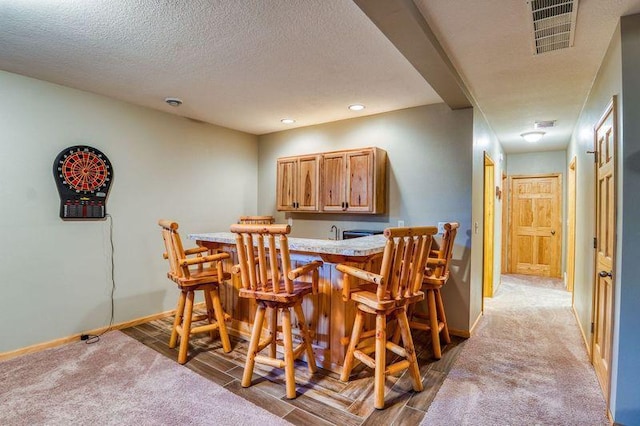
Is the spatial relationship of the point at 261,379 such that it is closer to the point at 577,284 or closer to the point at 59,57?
the point at 59,57

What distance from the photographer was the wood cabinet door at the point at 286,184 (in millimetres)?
4500

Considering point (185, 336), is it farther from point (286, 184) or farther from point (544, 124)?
point (544, 124)

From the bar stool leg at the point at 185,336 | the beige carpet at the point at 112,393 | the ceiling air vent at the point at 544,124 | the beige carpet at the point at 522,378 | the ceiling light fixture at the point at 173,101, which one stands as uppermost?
the ceiling air vent at the point at 544,124

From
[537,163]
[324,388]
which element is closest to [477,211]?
[324,388]

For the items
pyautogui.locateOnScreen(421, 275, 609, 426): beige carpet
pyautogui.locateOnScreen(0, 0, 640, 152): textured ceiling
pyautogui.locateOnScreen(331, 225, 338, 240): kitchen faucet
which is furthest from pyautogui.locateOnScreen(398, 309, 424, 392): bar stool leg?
pyautogui.locateOnScreen(331, 225, 338, 240): kitchen faucet

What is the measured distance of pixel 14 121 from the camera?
290 centimetres

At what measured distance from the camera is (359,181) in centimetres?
391

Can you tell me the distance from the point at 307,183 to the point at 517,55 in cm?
262

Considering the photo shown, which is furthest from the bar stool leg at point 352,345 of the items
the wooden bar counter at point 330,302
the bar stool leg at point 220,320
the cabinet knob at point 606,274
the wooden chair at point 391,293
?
the cabinet knob at point 606,274

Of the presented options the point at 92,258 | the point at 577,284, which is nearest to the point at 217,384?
the point at 92,258

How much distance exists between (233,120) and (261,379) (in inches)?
126

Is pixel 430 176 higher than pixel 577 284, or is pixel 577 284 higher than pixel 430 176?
pixel 430 176

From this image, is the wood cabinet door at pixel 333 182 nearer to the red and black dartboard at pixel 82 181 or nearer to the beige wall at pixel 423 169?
the beige wall at pixel 423 169

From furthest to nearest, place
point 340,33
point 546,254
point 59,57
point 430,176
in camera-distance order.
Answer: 1. point 546,254
2. point 430,176
3. point 59,57
4. point 340,33
